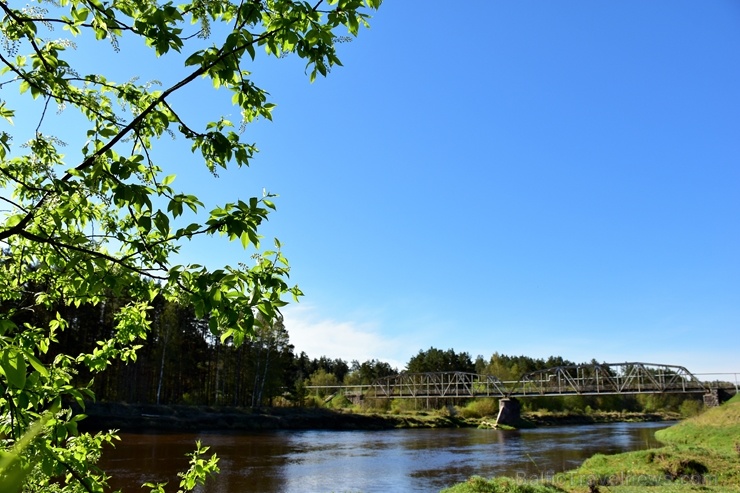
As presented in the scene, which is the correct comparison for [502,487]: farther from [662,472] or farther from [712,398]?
[712,398]

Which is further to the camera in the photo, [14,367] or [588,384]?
[588,384]

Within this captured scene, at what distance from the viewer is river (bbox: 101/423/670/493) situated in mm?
20797

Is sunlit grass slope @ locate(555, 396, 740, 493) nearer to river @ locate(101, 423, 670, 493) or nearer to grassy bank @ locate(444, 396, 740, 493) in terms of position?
grassy bank @ locate(444, 396, 740, 493)

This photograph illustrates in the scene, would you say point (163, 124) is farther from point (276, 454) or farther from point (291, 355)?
point (291, 355)

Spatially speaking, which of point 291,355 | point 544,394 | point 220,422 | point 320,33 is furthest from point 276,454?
point 544,394

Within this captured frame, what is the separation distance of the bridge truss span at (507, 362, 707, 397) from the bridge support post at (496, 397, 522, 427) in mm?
2669

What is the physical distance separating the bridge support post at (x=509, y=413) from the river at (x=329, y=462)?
30.6 meters

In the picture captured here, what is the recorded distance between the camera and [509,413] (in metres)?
70.4

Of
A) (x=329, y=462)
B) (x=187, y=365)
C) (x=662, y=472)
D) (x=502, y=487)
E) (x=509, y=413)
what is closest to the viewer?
(x=502, y=487)

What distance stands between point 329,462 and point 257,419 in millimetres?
25729

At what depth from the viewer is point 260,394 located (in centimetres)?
6294

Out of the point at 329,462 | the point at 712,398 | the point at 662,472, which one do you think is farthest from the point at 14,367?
the point at 712,398

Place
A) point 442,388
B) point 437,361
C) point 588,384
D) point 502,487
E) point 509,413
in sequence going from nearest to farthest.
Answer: point 502,487, point 509,413, point 588,384, point 442,388, point 437,361

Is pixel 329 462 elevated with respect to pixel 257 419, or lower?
lower
